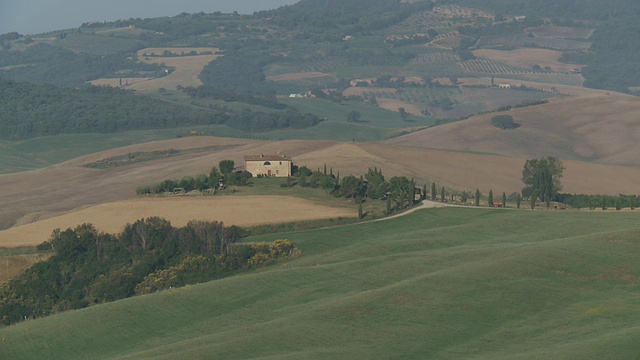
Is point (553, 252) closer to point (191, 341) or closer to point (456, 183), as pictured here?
point (191, 341)

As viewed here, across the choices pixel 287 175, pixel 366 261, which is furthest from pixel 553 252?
pixel 287 175

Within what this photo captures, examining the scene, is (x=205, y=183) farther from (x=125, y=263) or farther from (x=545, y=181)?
(x=545, y=181)

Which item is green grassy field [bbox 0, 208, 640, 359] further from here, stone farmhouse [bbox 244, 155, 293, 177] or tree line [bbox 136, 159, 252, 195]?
stone farmhouse [bbox 244, 155, 293, 177]

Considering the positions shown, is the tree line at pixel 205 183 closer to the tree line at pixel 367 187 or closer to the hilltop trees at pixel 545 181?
the tree line at pixel 367 187

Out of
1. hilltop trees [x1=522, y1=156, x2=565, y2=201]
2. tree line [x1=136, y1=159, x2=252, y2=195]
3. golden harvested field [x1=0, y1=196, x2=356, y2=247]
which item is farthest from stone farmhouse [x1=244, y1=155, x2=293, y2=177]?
hilltop trees [x1=522, y1=156, x2=565, y2=201]

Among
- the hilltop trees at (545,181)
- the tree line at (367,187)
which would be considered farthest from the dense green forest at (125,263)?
the hilltop trees at (545,181)
